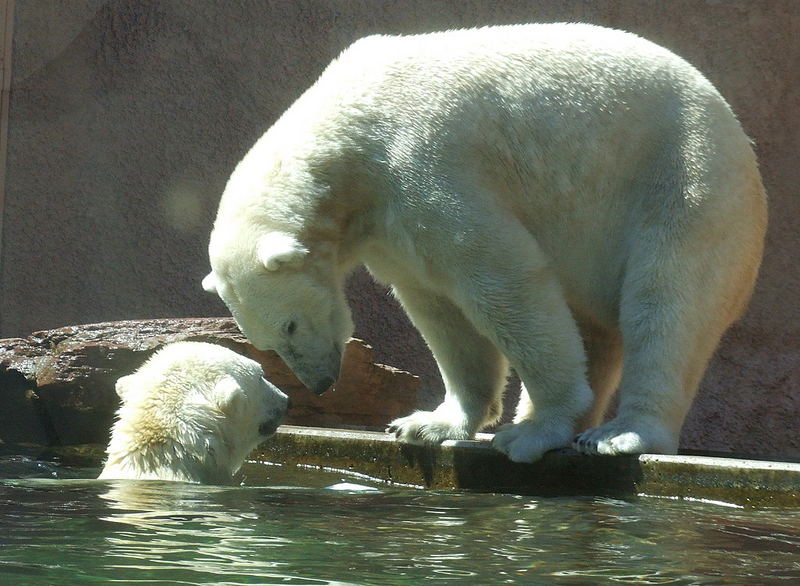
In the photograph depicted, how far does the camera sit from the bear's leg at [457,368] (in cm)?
429

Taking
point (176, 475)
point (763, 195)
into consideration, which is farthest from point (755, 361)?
point (176, 475)

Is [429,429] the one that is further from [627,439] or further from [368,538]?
[368,538]

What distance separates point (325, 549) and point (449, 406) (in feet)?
7.27

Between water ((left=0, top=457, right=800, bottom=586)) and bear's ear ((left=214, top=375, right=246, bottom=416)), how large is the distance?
440 mm

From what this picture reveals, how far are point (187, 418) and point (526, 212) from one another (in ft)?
4.51

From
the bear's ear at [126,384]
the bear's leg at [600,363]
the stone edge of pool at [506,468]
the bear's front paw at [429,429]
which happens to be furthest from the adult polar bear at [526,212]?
the bear's ear at [126,384]

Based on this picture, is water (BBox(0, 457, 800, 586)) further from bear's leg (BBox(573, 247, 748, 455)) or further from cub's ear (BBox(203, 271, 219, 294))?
cub's ear (BBox(203, 271, 219, 294))

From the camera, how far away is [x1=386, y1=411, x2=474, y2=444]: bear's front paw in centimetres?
423

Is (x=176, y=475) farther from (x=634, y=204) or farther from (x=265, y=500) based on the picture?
(x=634, y=204)

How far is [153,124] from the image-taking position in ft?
27.2

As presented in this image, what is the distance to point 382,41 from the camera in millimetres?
4070

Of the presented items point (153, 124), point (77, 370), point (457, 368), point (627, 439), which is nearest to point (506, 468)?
point (627, 439)

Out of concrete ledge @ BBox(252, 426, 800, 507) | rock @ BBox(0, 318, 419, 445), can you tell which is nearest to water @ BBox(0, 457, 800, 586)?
concrete ledge @ BBox(252, 426, 800, 507)

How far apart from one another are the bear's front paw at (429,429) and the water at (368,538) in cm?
82
